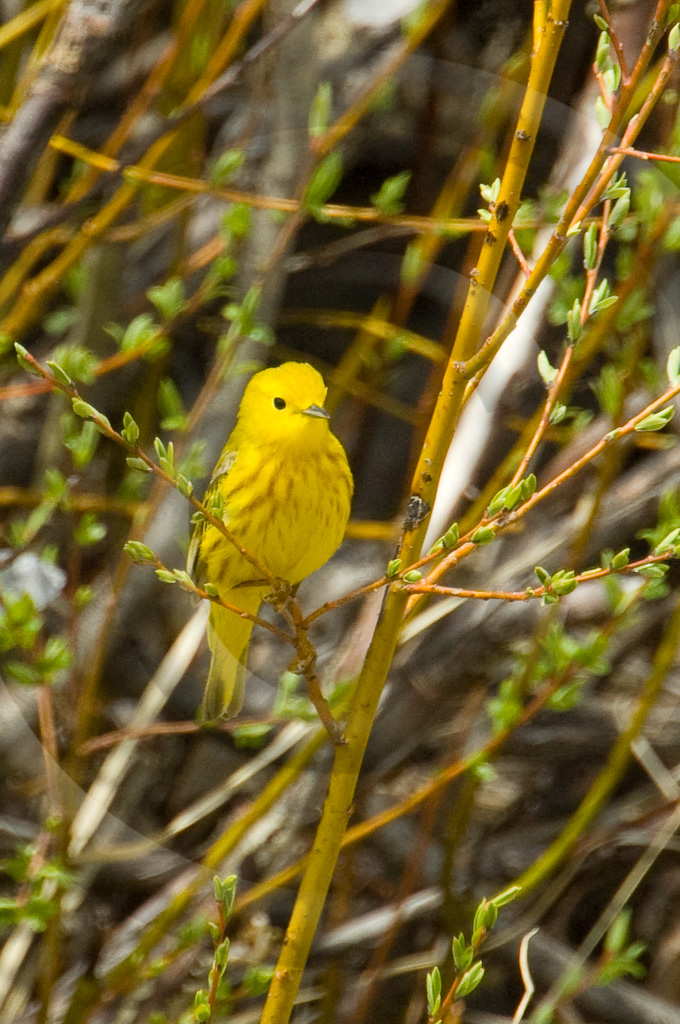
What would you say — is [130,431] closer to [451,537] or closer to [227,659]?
[451,537]

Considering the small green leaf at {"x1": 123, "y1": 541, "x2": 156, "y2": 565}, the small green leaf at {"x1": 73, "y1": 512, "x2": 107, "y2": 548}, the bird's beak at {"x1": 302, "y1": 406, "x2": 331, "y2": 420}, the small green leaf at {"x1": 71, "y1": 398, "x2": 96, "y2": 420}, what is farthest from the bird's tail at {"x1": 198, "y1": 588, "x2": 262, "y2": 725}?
the small green leaf at {"x1": 71, "y1": 398, "x2": 96, "y2": 420}

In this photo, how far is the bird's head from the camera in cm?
149

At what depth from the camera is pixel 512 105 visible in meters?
2.62

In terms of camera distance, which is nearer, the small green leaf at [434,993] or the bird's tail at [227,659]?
the small green leaf at [434,993]

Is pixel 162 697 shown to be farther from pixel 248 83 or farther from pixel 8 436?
Result: pixel 248 83

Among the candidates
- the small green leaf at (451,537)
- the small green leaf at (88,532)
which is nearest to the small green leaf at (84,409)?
the small green leaf at (451,537)

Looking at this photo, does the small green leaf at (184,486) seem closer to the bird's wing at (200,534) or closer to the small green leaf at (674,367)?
the small green leaf at (674,367)

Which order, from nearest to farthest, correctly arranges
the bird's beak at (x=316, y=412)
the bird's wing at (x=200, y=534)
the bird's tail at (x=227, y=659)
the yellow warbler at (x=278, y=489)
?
the bird's beak at (x=316, y=412) → the yellow warbler at (x=278, y=489) → the bird's wing at (x=200, y=534) → the bird's tail at (x=227, y=659)

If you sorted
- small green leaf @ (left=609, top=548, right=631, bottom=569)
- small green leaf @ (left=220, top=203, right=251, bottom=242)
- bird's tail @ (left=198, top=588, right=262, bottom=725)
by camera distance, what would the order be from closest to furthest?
small green leaf @ (left=609, top=548, right=631, bottom=569) → bird's tail @ (left=198, top=588, right=262, bottom=725) → small green leaf @ (left=220, top=203, right=251, bottom=242)

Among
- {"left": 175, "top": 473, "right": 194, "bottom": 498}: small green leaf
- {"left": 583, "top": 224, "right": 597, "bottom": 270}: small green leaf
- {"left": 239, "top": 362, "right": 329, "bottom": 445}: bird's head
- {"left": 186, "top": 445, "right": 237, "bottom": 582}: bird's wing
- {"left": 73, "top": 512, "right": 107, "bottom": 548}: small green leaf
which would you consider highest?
{"left": 583, "top": 224, "right": 597, "bottom": 270}: small green leaf

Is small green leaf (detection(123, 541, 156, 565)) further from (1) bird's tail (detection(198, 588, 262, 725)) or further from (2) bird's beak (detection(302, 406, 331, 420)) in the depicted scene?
(1) bird's tail (detection(198, 588, 262, 725))

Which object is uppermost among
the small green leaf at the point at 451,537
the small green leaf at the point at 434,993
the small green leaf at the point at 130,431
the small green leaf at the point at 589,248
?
the small green leaf at the point at 589,248

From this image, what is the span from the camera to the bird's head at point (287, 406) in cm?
149

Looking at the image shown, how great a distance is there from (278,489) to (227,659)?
18.1 inches
